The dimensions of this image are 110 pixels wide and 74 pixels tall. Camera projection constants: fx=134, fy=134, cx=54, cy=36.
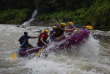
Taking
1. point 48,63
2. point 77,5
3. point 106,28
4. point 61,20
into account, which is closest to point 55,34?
point 48,63

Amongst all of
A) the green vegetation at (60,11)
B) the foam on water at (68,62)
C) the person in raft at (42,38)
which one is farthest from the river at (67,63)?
the green vegetation at (60,11)

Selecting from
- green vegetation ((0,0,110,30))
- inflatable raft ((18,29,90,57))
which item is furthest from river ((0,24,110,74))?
green vegetation ((0,0,110,30))

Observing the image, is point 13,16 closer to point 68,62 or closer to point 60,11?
point 60,11

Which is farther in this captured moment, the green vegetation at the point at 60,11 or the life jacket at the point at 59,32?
the green vegetation at the point at 60,11

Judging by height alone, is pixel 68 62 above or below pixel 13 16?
below

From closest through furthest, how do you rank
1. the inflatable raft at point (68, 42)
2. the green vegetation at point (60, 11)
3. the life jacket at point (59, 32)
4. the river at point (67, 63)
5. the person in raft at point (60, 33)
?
the river at point (67, 63)
the inflatable raft at point (68, 42)
the person in raft at point (60, 33)
the life jacket at point (59, 32)
the green vegetation at point (60, 11)

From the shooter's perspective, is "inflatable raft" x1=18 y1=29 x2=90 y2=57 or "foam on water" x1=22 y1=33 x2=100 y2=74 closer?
"foam on water" x1=22 y1=33 x2=100 y2=74

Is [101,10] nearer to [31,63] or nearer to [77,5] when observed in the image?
→ [77,5]

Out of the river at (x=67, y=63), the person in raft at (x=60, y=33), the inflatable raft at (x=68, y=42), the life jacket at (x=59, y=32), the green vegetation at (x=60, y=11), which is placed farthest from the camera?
the green vegetation at (x=60, y=11)

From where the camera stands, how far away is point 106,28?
11141 mm

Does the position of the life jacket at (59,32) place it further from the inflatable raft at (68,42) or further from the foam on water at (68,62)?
the foam on water at (68,62)

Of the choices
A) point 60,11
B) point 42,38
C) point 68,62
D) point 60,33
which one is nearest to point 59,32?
point 60,33

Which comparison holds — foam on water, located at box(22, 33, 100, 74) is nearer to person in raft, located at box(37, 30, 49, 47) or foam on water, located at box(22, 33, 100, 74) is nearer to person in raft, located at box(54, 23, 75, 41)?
person in raft, located at box(37, 30, 49, 47)

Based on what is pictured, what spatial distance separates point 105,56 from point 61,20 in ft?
36.0
